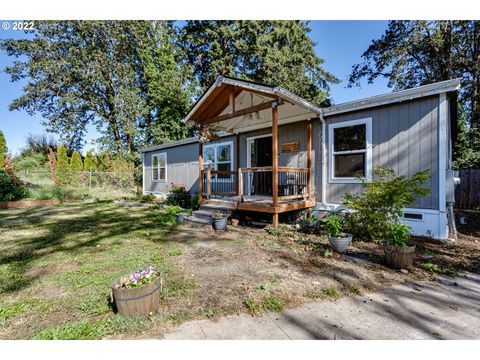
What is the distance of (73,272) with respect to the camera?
329 cm

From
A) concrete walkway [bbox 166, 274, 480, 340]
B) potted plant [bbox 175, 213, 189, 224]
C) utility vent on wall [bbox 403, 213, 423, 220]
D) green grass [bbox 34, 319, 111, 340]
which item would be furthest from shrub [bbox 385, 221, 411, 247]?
potted plant [bbox 175, 213, 189, 224]

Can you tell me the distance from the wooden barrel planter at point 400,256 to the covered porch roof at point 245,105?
3.75 metres

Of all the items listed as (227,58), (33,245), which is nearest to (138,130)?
(227,58)

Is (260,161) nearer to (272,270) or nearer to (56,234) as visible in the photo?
(272,270)

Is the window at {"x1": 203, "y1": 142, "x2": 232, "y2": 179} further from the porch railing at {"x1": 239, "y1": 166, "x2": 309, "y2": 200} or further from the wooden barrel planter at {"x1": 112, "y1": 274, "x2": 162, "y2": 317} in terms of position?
the wooden barrel planter at {"x1": 112, "y1": 274, "x2": 162, "y2": 317}

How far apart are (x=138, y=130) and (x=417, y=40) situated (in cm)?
2092

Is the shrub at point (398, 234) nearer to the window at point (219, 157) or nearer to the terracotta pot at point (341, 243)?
the terracotta pot at point (341, 243)

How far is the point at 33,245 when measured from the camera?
4.60 metres

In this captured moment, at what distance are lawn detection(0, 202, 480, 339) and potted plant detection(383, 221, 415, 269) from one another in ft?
0.45

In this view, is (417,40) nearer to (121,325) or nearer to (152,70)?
(121,325)

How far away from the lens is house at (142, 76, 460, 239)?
4.86 meters

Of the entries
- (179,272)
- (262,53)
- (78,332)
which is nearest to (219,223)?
(179,272)

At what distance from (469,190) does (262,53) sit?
52.4 feet

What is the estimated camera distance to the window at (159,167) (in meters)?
13.1
